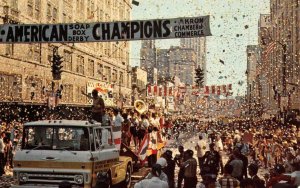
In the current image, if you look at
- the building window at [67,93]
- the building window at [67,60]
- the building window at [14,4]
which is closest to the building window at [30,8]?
the building window at [14,4]

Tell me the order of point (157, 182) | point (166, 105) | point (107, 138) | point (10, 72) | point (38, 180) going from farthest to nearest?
point (166, 105) → point (10, 72) → point (107, 138) → point (38, 180) → point (157, 182)

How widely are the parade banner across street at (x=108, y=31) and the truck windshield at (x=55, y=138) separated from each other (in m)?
8.26

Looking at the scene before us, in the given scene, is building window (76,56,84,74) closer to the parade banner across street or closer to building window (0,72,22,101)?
building window (0,72,22,101)

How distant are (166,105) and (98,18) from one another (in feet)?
241

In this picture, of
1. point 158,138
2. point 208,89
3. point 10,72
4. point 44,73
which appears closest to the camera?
point 158,138

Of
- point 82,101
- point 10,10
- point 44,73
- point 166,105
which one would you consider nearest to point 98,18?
point 82,101

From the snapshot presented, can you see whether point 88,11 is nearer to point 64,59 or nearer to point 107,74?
point 107,74

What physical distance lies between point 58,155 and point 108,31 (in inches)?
364

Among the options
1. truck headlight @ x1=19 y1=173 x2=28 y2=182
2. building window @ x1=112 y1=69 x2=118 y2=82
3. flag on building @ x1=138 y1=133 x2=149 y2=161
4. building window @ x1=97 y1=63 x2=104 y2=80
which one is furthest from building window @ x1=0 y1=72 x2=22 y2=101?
building window @ x1=112 y1=69 x2=118 y2=82

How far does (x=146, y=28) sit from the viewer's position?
19.4m

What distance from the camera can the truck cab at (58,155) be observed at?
11453 mm

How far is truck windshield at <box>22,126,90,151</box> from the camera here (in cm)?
1171

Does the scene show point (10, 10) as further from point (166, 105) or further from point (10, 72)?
point (166, 105)

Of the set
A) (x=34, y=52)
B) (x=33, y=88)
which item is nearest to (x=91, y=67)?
(x=34, y=52)
